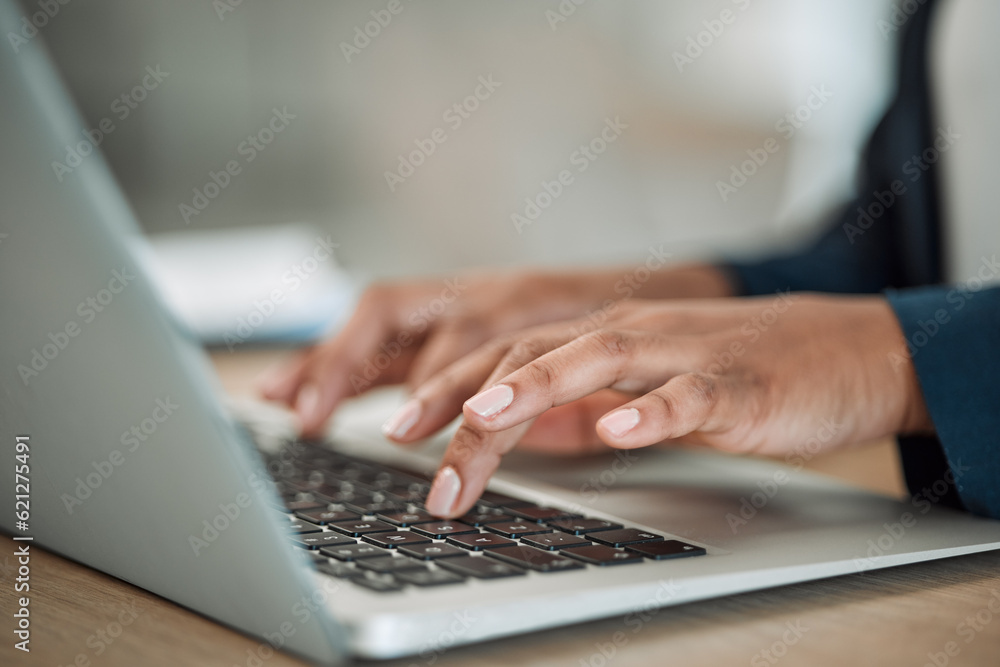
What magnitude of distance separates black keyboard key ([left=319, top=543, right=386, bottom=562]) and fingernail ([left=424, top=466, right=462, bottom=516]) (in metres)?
0.09

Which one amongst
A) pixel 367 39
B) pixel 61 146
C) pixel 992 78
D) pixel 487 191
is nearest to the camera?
pixel 61 146

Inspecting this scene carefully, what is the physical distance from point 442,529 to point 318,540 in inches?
2.9

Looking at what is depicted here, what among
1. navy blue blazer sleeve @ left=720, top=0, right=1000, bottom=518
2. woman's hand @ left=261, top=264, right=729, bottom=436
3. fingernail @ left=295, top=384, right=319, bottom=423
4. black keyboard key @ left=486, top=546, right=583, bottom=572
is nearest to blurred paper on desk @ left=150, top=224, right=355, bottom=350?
woman's hand @ left=261, top=264, right=729, bottom=436

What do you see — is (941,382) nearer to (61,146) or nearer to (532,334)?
(532,334)

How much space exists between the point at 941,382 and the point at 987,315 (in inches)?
2.5

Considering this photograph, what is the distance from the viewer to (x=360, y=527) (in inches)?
19.4

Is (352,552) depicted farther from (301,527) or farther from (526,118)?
(526,118)

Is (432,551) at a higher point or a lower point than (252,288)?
lower

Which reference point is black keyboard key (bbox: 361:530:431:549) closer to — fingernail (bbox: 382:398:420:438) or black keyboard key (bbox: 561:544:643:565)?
black keyboard key (bbox: 561:544:643:565)

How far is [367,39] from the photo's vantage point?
282 cm

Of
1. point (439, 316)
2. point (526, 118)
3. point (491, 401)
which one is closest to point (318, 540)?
point (491, 401)

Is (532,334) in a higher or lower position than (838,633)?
higher

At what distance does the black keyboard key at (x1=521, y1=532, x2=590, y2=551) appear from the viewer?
1.50 feet

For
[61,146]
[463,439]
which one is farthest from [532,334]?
[61,146]
